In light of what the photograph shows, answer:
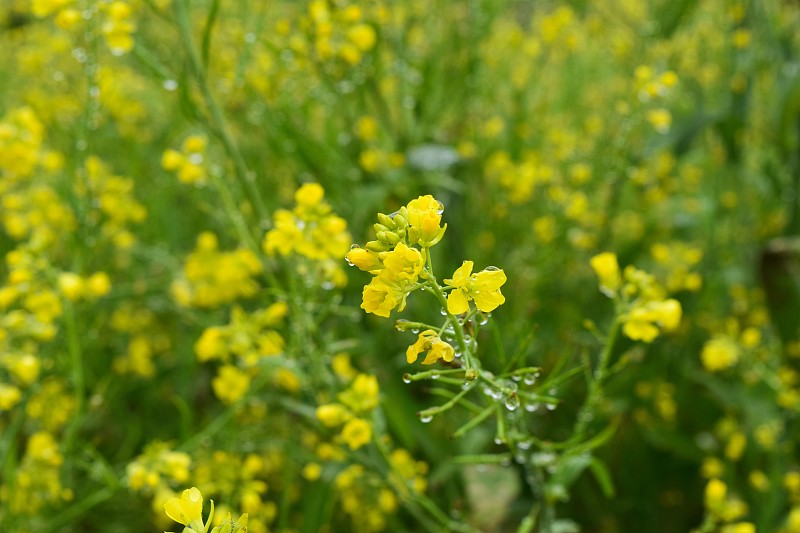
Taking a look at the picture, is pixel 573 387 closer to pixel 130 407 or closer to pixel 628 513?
pixel 628 513

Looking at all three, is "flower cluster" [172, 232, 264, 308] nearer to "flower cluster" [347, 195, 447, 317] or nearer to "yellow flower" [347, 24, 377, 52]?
"yellow flower" [347, 24, 377, 52]

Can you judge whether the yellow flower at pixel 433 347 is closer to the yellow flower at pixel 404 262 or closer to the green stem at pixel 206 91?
the yellow flower at pixel 404 262

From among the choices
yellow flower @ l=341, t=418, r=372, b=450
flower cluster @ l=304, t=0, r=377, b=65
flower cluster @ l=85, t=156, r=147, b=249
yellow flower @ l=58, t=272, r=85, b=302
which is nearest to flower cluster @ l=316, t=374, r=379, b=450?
yellow flower @ l=341, t=418, r=372, b=450

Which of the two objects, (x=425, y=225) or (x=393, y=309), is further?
(x=393, y=309)

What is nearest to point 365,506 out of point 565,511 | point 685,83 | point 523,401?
point 565,511

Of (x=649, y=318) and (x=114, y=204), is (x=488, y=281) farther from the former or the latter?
(x=114, y=204)

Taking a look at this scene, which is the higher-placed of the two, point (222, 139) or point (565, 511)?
point (222, 139)

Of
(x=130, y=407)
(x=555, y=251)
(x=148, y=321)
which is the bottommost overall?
(x=130, y=407)

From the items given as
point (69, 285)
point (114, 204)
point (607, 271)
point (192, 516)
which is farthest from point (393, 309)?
point (114, 204)
